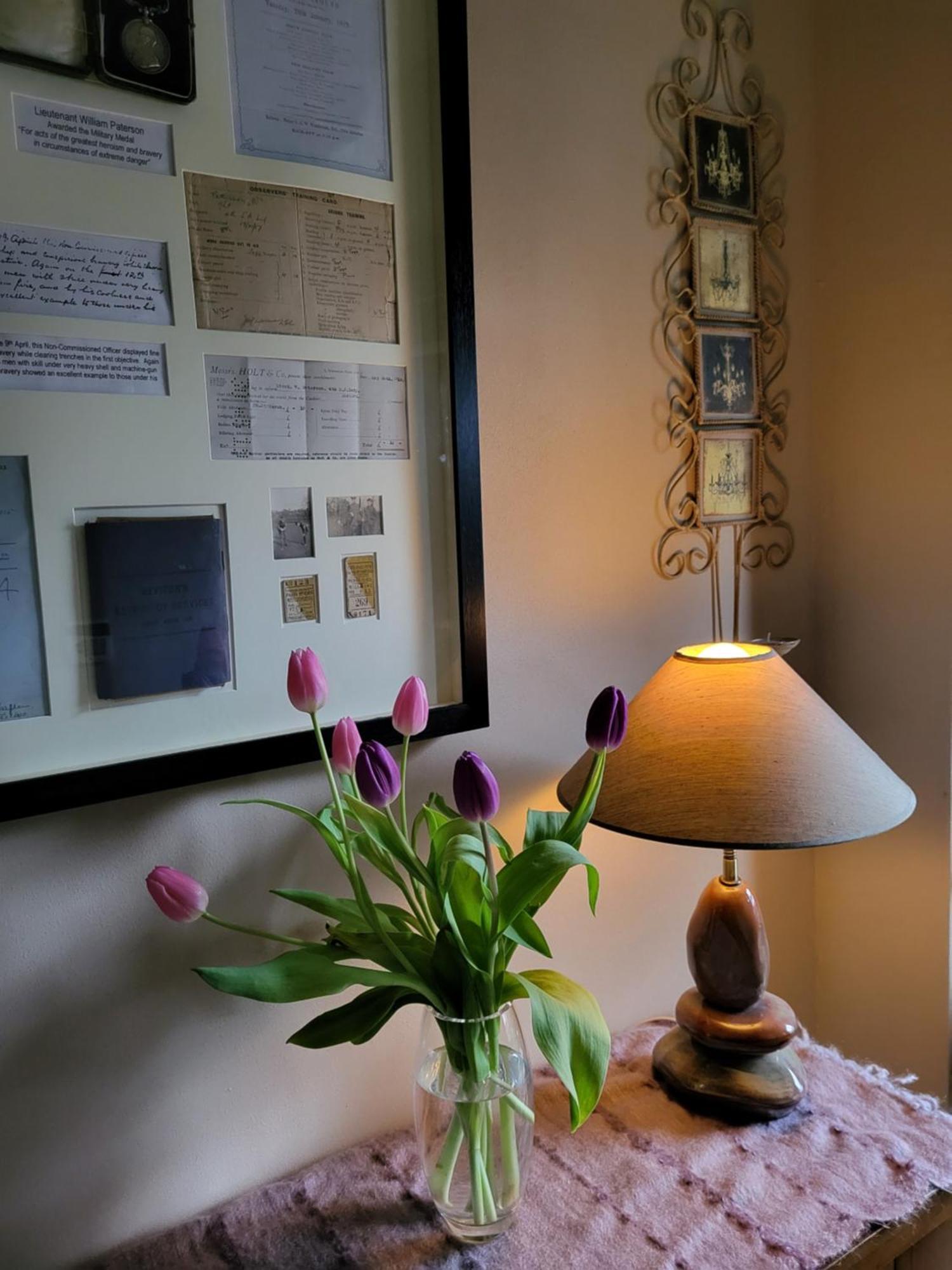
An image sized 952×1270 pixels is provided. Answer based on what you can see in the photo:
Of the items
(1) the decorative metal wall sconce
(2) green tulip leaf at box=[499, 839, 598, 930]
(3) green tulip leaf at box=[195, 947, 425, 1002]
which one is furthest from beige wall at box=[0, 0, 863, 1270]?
(2) green tulip leaf at box=[499, 839, 598, 930]

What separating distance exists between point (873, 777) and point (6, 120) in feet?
3.04

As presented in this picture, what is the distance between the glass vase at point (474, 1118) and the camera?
814 mm

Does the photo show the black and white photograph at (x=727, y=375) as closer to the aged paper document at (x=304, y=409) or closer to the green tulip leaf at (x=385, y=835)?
the aged paper document at (x=304, y=409)

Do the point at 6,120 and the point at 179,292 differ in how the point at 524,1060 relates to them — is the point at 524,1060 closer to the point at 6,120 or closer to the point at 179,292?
the point at 179,292

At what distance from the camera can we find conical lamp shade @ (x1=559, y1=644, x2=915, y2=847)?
0.90 m

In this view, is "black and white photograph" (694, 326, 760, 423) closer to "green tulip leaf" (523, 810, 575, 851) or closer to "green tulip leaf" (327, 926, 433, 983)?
"green tulip leaf" (523, 810, 575, 851)

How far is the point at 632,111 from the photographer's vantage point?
3.69 ft

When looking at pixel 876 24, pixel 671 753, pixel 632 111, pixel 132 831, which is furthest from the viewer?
pixel 876 24

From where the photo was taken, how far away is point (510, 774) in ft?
3.59

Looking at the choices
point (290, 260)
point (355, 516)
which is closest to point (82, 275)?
point (290, 260)

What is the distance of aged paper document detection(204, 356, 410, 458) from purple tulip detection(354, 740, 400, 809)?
0.29 meters

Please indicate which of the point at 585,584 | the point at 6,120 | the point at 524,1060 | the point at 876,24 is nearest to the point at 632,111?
the point at 876,24

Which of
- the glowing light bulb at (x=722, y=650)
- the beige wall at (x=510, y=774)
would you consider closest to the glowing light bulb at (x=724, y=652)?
the glowing light bulb at (x=722, y=650)

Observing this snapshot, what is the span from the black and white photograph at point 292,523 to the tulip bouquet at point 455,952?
0.45 ft
